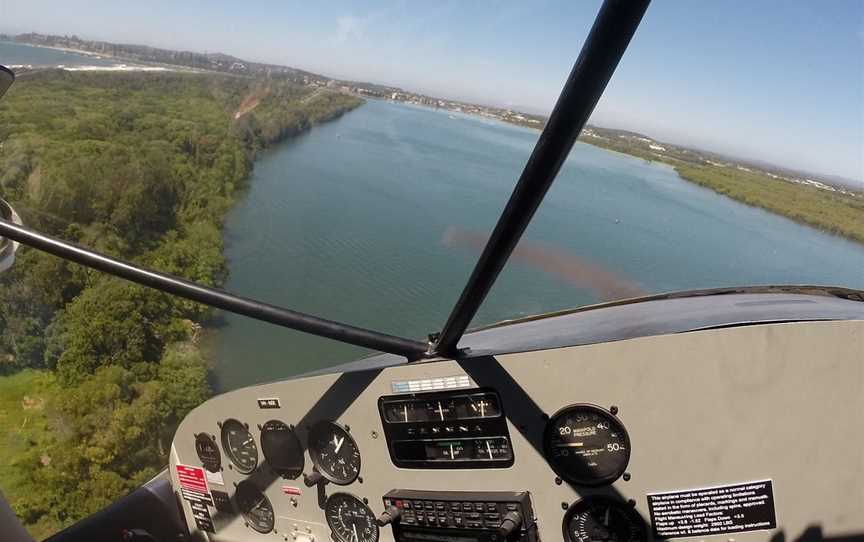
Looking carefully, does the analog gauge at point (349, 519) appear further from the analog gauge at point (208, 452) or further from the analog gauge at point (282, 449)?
the analog gauge at point (208, 452)

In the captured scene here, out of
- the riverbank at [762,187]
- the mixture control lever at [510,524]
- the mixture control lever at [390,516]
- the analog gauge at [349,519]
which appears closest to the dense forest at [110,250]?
the analog gauge at [349,519]

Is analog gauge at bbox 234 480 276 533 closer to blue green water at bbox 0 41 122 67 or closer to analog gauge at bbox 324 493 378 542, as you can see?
analog gauge at bbox 324 493 378 542

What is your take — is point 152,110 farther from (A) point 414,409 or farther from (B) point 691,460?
(B) point 691,460

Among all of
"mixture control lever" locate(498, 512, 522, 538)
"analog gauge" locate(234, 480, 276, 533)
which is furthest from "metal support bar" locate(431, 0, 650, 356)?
"analog gauge" locate(234, 480, 276, 533)

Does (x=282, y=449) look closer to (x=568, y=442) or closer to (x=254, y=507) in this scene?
(x=254, y=507)

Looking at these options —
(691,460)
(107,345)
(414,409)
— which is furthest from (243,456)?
(691,460)
